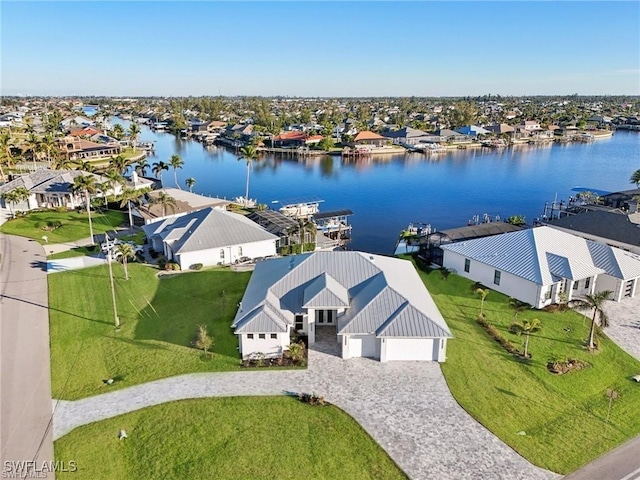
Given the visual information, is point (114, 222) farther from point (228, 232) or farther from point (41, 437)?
point (41, 437)

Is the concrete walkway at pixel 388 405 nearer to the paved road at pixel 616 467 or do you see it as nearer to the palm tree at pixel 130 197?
the paved road at pixel 616 467

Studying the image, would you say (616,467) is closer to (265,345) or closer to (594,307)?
(594,307)

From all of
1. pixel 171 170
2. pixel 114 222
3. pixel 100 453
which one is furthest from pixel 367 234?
pixel 171 170

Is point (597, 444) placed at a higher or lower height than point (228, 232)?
lower

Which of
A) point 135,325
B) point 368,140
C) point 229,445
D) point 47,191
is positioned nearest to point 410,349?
point 229,445

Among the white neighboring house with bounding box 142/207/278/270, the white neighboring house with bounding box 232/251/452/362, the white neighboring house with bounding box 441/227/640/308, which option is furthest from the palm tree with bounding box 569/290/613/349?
the white neighboring house with bounding box 142/207/278/270
